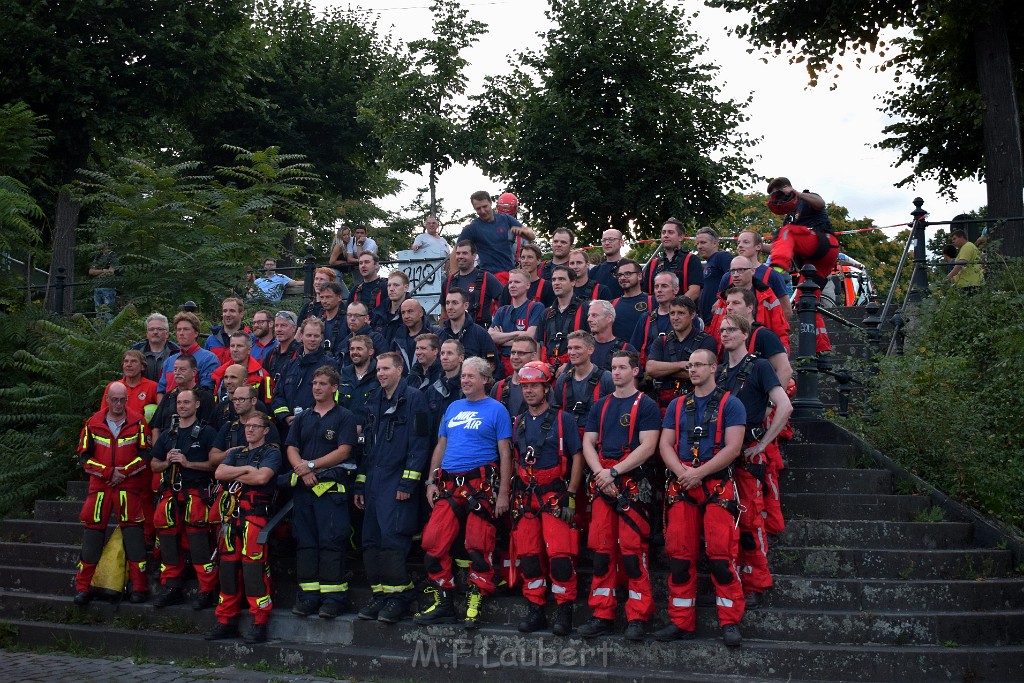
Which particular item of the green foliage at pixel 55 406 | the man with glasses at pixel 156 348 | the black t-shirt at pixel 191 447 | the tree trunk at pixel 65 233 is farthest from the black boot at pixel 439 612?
the tree trunk at pixel 65 233

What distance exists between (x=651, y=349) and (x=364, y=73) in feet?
84.9

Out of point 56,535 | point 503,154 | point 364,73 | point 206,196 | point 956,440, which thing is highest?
point 364,73

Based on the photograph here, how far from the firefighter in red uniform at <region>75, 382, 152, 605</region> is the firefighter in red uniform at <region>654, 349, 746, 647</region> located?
213 inches

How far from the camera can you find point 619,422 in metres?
7.63

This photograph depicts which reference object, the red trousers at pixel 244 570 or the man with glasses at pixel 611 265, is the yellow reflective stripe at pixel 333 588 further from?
the man with glasses at pixel 611 265

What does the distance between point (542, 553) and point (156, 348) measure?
18.0ft

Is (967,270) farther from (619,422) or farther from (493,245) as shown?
(619,422)

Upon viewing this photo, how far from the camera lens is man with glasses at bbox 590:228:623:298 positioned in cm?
1034

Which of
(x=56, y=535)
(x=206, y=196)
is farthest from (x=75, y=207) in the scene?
(x=56, y=535)

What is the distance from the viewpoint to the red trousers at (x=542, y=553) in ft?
24.7

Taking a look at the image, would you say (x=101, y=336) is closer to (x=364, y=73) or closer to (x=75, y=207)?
(x=75, y=207)

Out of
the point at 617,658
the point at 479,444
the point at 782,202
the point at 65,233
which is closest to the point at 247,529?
the point at 479,444

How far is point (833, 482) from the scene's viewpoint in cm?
875

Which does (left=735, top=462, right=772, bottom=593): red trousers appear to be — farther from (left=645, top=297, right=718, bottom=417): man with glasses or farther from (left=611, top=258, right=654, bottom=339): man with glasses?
(left=611, top=258, right=654, bottom=339): man with glasses
